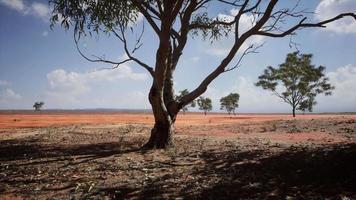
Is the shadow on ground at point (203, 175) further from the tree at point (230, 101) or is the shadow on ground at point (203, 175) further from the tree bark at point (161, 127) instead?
the tree at point (230, 101)

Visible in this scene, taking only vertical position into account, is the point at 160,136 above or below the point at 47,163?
above

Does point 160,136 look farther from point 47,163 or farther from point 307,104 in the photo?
point 307,104

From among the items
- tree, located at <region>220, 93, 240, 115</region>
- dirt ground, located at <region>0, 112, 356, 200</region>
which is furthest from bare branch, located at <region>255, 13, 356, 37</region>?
tree, located at <region>220, 93, 240, 115</region>

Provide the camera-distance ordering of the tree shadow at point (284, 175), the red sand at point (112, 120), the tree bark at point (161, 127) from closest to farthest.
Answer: the tree shadow at point (284, 175)
the tree bark at point (161, 127)
the red sand at point (112, 120)

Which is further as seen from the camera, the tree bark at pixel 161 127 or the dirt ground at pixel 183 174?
the tree bark at pixel 161 127

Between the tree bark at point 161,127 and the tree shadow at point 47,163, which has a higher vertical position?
the tree bark at point 161,127

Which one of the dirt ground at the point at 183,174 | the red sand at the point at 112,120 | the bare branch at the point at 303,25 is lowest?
the dirt ground at the point at 183,174

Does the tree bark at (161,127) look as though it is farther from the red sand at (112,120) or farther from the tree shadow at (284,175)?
the red sand at (112,120)

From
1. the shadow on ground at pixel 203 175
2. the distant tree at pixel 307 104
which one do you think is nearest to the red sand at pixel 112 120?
the distant tree at pixel 307 104

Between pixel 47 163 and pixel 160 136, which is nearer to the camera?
pixel 47 163

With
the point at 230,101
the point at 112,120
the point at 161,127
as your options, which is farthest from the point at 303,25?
the point at 230,101

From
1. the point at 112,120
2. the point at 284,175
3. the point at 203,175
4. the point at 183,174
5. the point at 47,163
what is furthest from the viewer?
the point at 112,120

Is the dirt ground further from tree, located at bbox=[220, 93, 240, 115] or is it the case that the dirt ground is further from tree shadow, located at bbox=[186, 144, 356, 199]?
tree, located at bbox=[220, 93, 240, 115]

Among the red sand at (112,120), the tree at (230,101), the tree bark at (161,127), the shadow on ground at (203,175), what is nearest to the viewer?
the shadow on ground at (203,175)
